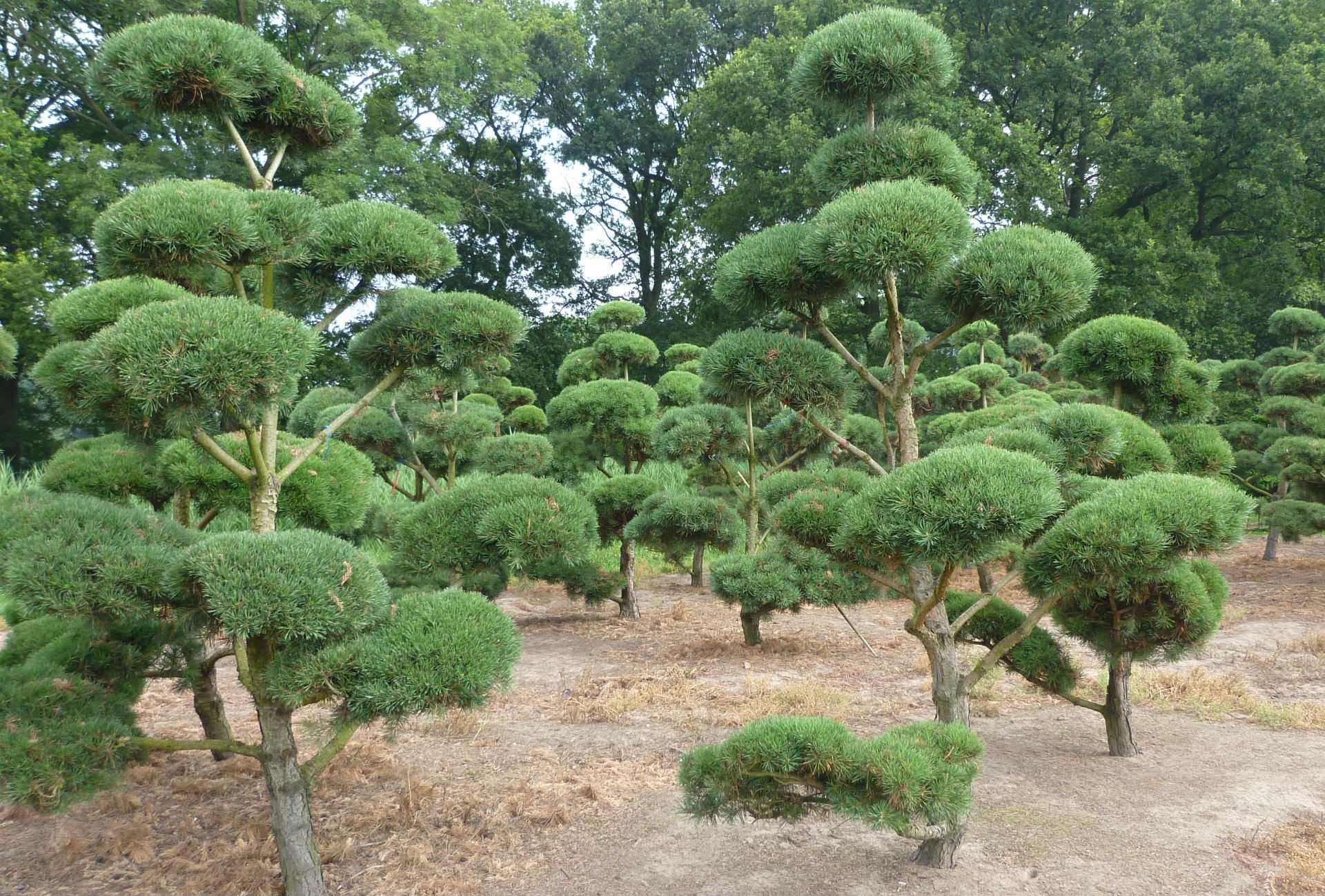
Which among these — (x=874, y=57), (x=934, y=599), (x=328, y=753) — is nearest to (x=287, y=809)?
(x=328, y=753)

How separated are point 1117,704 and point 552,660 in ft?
12.5

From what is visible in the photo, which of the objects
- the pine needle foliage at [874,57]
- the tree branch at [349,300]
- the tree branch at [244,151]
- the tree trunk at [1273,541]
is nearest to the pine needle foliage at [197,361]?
the tree branch at [349,300]

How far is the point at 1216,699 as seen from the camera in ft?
16.6

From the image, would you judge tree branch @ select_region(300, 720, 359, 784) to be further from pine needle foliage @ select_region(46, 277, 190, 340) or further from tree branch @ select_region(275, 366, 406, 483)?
pine needle foliage @ select_region(46, 277, 190, 340)

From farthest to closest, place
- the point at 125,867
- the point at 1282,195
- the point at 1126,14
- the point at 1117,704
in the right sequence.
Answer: the point at 1126,14
the point at 1282,195
the point at 1117,704
the point at 125,867

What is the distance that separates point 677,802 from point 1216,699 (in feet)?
11.6

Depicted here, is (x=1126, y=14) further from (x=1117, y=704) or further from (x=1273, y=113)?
(x=1117, y=704)

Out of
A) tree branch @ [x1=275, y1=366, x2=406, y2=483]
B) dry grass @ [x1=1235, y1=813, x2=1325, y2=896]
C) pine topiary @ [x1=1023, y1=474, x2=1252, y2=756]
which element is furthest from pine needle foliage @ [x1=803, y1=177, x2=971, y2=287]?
dry grass @ [x1=1235, y1=813, x2=1325, y2=896]

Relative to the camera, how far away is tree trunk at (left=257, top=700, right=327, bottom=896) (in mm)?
2828

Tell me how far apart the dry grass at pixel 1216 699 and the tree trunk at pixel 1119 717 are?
3.32ft

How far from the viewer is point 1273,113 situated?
14711 millimetres

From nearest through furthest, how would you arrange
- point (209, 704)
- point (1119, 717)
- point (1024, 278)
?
point (1024, 278) → point (209, 704) → point (1119, 717)

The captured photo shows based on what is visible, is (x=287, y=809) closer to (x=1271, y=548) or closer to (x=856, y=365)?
(x=856, y=365)

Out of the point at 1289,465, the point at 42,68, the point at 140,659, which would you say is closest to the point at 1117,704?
the point at 140,659
